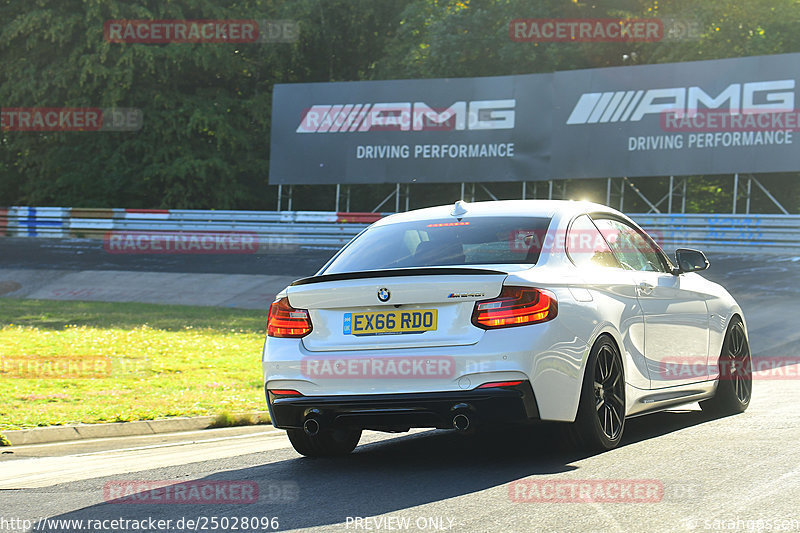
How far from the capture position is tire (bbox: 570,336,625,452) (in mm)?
6629

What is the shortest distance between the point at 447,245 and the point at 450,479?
1.57 meters

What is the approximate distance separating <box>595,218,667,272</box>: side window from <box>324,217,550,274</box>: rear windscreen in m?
0.76

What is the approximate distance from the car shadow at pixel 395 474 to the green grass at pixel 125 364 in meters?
3.06

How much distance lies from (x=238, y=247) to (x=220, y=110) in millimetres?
10954

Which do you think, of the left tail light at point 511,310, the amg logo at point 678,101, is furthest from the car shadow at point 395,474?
the amg logo at point 678,101

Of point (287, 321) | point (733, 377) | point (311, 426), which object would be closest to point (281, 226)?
point (733, 377)

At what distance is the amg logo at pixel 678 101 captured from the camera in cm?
2952

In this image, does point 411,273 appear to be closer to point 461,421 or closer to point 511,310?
point 511,310

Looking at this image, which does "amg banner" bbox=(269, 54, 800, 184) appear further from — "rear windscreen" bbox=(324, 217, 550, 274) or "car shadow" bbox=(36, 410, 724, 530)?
"rear windscreen" bbox=(324, 217, 550, 274)

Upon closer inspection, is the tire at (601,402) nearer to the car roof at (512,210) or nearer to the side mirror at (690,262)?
the car roof at (512,210)

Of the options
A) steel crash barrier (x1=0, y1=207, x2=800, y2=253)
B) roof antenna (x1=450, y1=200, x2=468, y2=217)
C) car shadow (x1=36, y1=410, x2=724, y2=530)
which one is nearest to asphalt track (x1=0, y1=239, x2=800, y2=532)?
car shadow (x1=36, y1=410, x2=724, y2=530)

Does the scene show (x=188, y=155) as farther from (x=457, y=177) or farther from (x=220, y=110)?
(x=457, y=177)

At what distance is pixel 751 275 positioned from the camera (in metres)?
24.2

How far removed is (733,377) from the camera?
8797 millimetres
